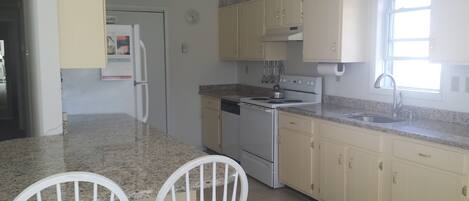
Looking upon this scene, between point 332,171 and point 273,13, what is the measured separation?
6.49 feet

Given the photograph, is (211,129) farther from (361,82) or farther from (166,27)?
(361,82)

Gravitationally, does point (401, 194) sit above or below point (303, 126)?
below

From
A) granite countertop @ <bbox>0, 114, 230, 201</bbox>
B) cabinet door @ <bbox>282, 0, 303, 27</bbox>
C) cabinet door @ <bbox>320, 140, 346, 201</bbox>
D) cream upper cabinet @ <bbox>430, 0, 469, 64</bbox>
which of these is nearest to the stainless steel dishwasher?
cabinet door @ <bbox>282, 0, 303, 27</bbox>

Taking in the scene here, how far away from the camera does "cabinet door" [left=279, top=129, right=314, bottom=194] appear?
3.82m

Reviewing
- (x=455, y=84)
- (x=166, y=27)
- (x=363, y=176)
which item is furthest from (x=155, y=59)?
(x=455, y=84)

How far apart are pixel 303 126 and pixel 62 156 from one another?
7.28 ft

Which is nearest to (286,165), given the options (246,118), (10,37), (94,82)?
(246,118)

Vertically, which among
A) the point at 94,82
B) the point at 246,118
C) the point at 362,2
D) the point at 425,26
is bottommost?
the point at 246,118

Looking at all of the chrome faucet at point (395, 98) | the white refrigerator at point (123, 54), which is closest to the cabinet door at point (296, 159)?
the chrome faucet at point (395, 98)

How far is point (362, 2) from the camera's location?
148 inches

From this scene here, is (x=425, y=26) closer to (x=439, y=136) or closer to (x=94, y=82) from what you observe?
(x=439, y=136)

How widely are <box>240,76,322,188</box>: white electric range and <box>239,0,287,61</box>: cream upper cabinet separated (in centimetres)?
35

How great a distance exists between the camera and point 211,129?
18.9 feet

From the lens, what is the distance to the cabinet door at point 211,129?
5.57 metres
